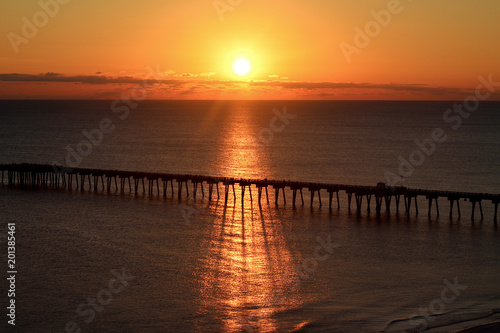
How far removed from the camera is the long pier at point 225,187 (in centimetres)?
4712

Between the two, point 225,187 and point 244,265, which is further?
point 225,187

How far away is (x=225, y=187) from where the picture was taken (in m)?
54.0

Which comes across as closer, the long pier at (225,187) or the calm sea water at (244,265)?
the calm sea water at (244,265)

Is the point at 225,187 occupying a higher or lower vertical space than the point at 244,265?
higher

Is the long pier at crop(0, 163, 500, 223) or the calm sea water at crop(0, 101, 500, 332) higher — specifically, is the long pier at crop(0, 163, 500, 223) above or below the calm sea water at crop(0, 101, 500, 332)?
above

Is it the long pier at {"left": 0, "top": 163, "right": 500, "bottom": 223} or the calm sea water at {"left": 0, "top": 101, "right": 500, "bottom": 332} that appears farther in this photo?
the long pier at {"left": 0, "top": 163, "right": 500, "bottom": 223}

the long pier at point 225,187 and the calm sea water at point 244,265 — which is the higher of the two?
the long pier at point 225,187

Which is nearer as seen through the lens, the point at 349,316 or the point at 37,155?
the point at 349,316

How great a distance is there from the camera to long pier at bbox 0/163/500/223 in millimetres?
47125

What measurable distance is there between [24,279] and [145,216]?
1635 centimetres

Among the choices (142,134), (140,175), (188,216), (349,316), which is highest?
(142,134)

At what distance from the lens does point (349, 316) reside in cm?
2545

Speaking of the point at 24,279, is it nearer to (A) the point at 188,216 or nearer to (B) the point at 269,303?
(B) the point at 269,303

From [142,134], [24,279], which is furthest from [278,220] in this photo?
[142,134]
